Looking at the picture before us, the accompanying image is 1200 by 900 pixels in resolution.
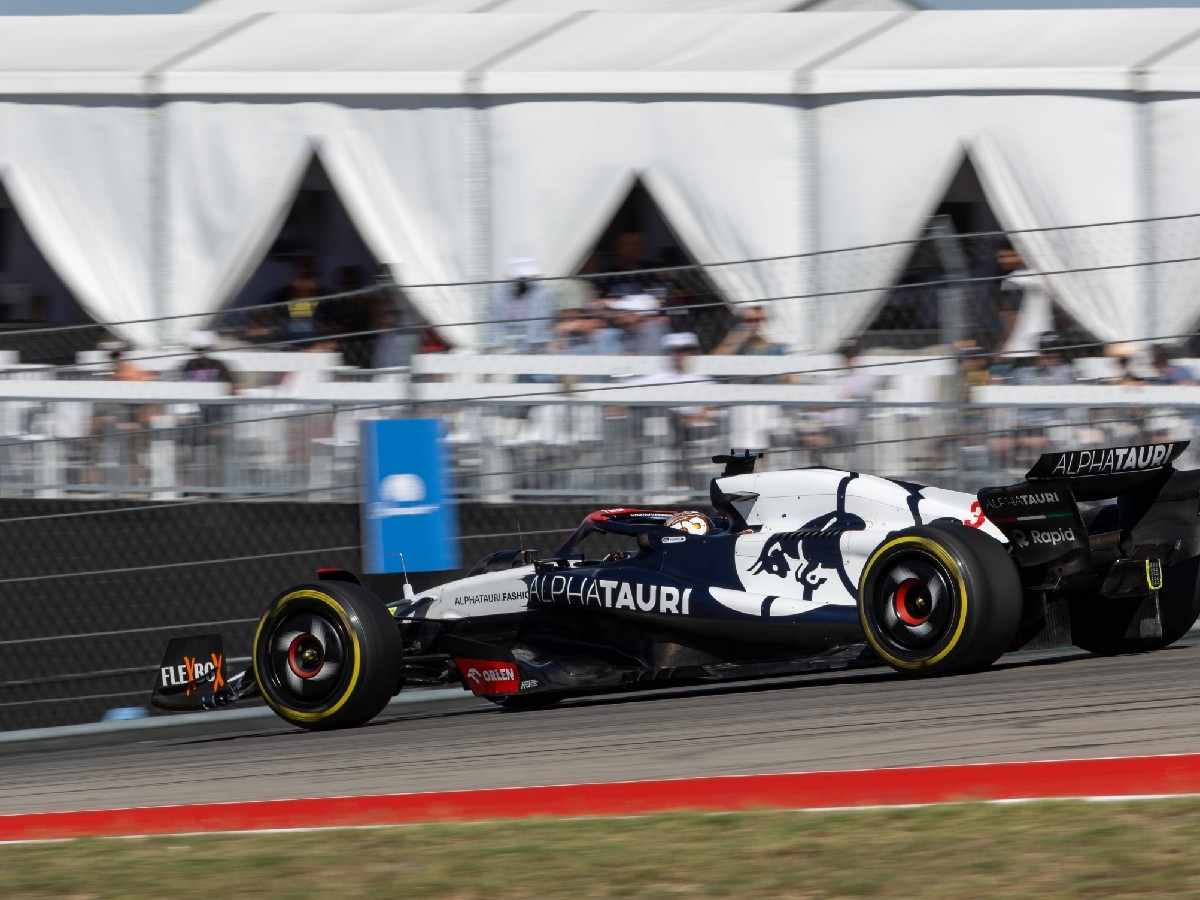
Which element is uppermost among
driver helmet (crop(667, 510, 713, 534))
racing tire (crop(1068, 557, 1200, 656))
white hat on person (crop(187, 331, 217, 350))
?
white hat on person (crop(187, 331, 217, 350))

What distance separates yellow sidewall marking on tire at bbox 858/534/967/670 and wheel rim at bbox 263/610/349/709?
2.23m

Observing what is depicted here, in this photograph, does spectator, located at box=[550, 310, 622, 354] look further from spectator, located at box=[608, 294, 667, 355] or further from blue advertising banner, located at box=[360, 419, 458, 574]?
blue advertising banner, located at box=[360, 419, 458, 574]

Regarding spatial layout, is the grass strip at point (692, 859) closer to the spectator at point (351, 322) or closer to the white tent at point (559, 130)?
the spectator at point (351, 322)

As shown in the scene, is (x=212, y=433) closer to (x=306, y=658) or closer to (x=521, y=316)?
(x=521, y=316)

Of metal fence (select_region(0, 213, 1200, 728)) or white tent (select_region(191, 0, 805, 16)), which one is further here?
white tent (select_region(191, 0, 805, 16))

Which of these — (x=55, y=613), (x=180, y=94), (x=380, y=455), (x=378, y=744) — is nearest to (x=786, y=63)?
(x=180, y=94)

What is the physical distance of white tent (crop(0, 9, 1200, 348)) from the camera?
14453mm

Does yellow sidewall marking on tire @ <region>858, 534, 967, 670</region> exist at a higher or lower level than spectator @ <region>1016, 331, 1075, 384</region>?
lower

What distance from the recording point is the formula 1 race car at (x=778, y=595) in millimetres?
7590

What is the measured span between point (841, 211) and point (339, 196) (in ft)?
13.3

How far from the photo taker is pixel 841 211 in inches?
587

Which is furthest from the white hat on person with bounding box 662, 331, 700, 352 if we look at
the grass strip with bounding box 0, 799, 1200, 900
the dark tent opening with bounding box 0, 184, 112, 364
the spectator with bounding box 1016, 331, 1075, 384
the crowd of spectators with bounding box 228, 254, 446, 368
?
the dark tent opening with bounding box 0, 184, 112, 364

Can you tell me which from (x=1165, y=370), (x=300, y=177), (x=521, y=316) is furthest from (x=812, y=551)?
(x=300, y=177)

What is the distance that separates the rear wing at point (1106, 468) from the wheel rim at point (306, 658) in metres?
2.94
